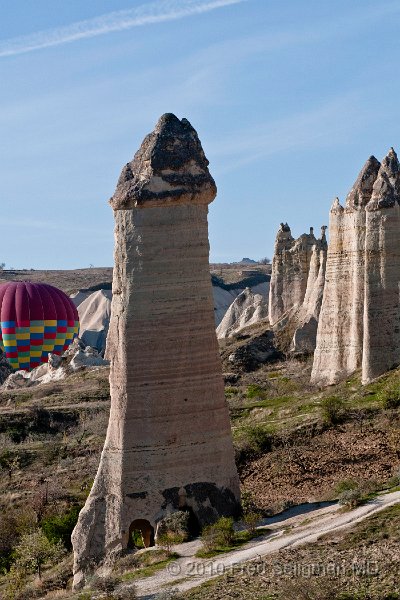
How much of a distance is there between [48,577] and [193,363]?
412cm

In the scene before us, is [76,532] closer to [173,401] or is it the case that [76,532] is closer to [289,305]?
[173,401]

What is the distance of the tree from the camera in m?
17.9

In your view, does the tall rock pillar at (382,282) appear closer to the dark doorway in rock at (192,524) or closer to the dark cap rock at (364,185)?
the dark cap rock at (364,185)

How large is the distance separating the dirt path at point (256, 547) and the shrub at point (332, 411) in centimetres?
656

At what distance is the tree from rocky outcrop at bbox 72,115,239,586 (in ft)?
5.05

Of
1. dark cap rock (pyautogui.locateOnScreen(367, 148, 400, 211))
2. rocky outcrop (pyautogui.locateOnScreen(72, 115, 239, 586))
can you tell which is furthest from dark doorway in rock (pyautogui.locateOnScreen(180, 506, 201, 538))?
dark cap rock (pyautogui.locateOnScreen(367, 148, 400, 211))

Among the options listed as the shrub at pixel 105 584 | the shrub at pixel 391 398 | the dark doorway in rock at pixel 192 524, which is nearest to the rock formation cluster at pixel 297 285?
the shrub at pixel 391 398

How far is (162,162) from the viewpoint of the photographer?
1695cm

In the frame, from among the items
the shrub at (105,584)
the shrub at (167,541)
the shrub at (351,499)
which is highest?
the shrub at (351,499)

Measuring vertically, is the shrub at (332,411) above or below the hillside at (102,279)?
below

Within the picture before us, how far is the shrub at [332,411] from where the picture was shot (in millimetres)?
22953

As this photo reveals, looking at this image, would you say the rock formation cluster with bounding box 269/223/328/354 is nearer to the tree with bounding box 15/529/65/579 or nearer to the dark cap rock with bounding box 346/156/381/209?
the dark cap rock with bounding box 346/156/381/209

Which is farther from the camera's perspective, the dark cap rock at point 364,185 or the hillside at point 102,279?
the hillside at point 102,279

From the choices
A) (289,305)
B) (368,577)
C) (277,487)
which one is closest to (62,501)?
(277,487)
